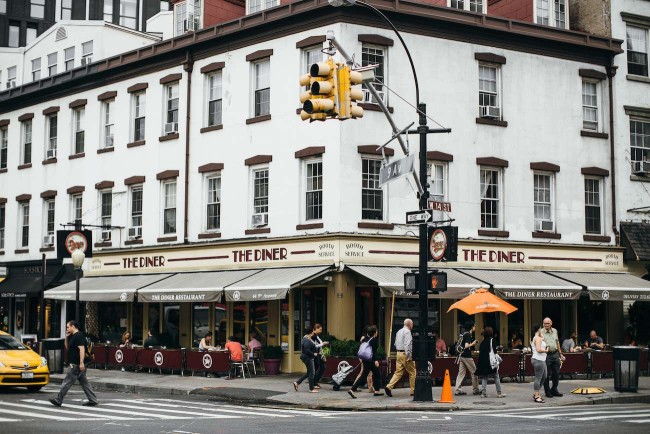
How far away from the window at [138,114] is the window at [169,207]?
2.51 meters

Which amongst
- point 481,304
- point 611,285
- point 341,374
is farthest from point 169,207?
point 611,285

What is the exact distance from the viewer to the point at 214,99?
111 ft

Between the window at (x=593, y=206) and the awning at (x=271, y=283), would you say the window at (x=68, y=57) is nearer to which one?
Answer: the awning at (x=271, y=283)

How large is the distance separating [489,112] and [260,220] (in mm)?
8333

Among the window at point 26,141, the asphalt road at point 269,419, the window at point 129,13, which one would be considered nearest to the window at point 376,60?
the asphalt road at point 269,419

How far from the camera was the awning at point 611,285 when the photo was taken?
31.6 metres

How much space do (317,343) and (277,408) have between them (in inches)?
127

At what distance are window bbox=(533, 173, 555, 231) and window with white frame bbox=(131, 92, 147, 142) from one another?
1462 centimetres

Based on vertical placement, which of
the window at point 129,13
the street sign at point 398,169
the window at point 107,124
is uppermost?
the window at point 129,13

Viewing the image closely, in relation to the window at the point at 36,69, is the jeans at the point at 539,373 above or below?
below

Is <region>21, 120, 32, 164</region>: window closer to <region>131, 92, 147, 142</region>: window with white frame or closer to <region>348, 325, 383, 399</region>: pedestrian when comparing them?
<region>131, 92, 147, 142</region>: window with white frame

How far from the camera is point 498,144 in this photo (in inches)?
1262

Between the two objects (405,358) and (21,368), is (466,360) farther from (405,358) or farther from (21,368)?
(21,368)

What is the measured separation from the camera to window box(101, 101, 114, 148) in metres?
38.0
